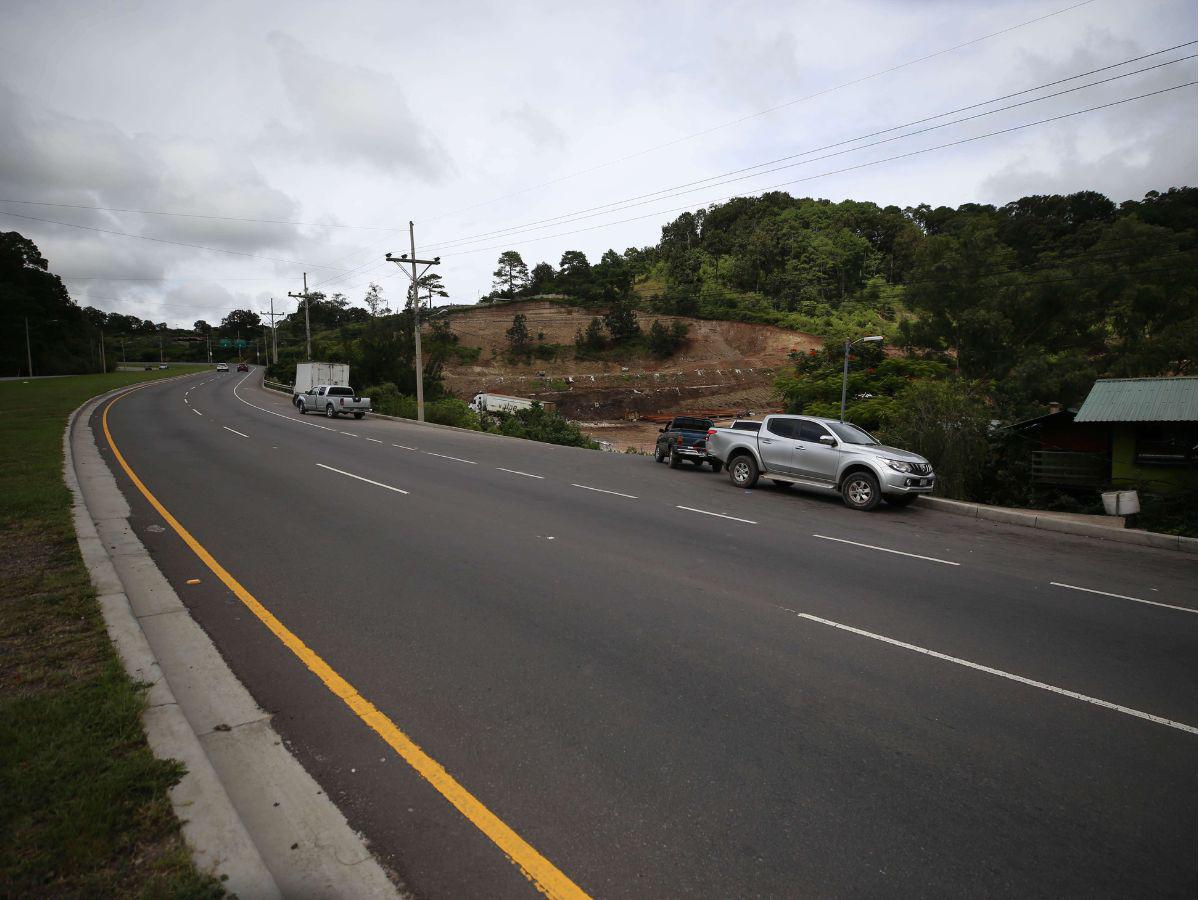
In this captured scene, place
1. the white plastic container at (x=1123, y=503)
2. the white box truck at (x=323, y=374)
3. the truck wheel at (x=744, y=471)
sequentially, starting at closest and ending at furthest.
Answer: the white plastic container at (x=1123, y=503) → the truck wheel at (x=744, y=471) → the white box truck at (x=323, y=374)

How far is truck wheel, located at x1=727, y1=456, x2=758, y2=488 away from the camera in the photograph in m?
A: 15.5

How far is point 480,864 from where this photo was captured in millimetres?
2916

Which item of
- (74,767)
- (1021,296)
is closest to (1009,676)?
(74,767)

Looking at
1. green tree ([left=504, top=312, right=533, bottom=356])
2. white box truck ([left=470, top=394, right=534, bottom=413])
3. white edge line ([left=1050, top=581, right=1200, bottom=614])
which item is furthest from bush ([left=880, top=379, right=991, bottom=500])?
green tree ([left=504, top=312, right=533, bottom=356])

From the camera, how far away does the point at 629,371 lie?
7012cm

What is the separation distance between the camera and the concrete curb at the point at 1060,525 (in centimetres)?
1050

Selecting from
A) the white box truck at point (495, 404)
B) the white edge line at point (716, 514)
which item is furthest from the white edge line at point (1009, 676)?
the white box truck at point (495, 404)

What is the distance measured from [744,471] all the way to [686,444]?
11.8 ft

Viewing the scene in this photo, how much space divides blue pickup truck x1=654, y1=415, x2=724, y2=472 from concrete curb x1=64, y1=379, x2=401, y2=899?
45.9 feet

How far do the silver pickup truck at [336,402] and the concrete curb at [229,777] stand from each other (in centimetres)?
2985

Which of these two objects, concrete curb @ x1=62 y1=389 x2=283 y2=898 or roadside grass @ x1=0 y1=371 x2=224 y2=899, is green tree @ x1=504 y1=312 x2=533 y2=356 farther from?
concrete curb @ x1=62 y1=389 x2=283 y2=898

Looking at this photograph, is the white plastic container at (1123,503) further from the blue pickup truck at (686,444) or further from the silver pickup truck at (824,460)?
the blue pickup truck at (686,444)

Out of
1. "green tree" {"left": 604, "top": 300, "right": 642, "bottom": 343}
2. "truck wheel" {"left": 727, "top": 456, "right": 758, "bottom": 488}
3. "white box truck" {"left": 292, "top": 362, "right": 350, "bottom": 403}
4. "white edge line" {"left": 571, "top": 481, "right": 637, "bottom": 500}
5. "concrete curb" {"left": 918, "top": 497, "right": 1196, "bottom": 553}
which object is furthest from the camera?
"green tree" {"left": 604, "top": 300, "right": 642, "bottom": 343}

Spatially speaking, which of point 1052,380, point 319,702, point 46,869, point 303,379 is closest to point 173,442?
point 319,702
